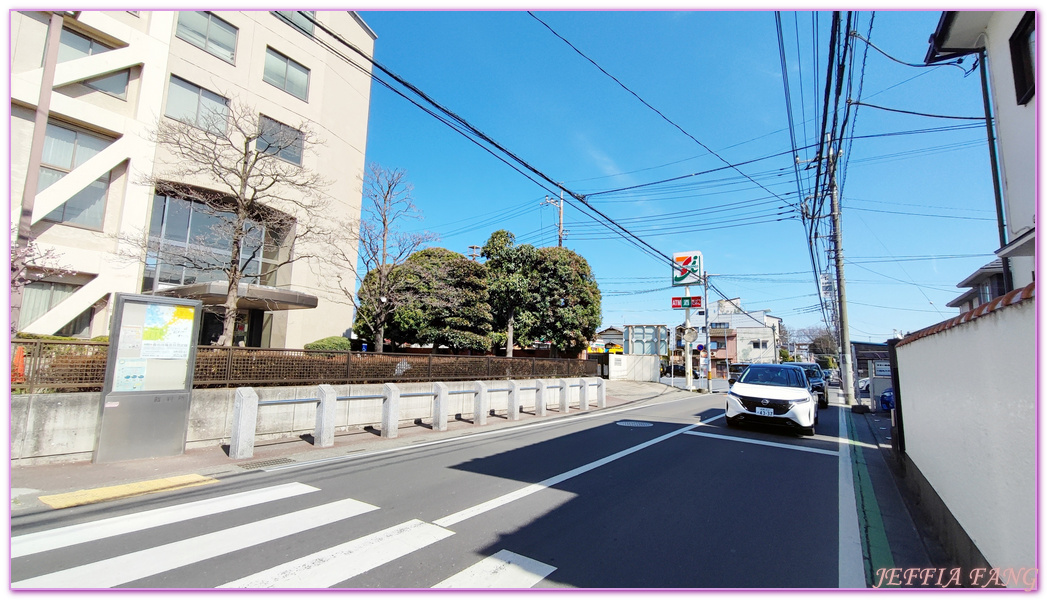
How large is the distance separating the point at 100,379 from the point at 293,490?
4.02 m

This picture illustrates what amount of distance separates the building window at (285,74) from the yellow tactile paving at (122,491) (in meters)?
15.9

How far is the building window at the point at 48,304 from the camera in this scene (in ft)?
39.0

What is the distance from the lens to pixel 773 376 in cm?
1135

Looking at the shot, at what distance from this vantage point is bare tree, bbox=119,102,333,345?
1028cm

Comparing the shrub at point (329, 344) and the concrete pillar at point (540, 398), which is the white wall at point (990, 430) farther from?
the shrub at point (329, 344)

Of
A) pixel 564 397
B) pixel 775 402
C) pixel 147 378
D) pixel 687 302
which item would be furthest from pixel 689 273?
pixel 147 378

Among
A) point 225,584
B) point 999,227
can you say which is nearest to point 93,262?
point 225,584

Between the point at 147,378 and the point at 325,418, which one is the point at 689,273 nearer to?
the point at 325,418

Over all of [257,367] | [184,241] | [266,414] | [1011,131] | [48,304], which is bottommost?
[266,414]

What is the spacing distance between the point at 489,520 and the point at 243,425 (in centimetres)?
473

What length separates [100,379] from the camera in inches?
271

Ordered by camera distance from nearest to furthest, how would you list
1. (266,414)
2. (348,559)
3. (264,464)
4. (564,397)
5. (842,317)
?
(348,559) → (264,464) → (266,414) → (564,397) → (842,317)

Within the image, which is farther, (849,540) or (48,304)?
(48,304)

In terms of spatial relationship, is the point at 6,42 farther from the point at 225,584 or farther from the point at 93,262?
the point at 93,262
